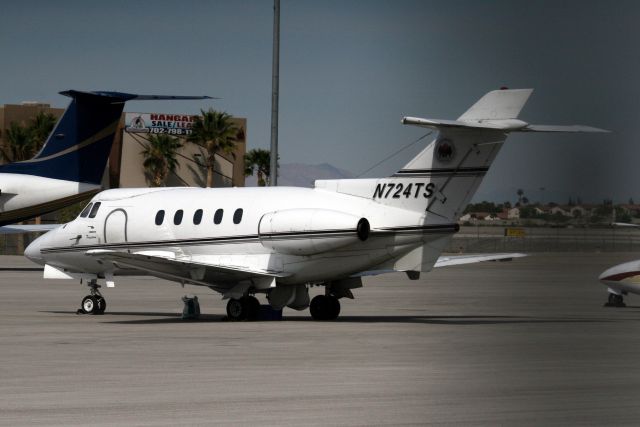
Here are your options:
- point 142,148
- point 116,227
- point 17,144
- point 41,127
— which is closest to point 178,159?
point 142,148

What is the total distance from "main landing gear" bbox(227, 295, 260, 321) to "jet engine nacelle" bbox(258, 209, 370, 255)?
1.34 meters

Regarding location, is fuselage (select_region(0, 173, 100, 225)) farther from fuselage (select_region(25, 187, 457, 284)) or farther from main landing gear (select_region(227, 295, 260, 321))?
main landing gear (select_region(227, 295, 260, 321))

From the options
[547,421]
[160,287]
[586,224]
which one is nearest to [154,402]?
[547,421]

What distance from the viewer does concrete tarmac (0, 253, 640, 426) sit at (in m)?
6.34

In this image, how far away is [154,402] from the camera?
36.9 ft

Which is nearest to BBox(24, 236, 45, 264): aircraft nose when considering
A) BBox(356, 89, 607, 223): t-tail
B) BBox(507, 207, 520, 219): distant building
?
BBox(356, 89, 607, 223): t-tail

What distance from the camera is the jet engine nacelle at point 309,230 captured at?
23.3 meters

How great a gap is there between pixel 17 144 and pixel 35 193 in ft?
192

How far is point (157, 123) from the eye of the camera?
349ft

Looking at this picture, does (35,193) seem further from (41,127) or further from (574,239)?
(41,127)

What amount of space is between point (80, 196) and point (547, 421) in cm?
4104

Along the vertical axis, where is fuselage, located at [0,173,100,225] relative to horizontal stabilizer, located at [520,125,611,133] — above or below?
above

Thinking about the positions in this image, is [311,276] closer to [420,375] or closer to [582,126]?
[420,375]

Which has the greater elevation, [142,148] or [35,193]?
[142,148]
